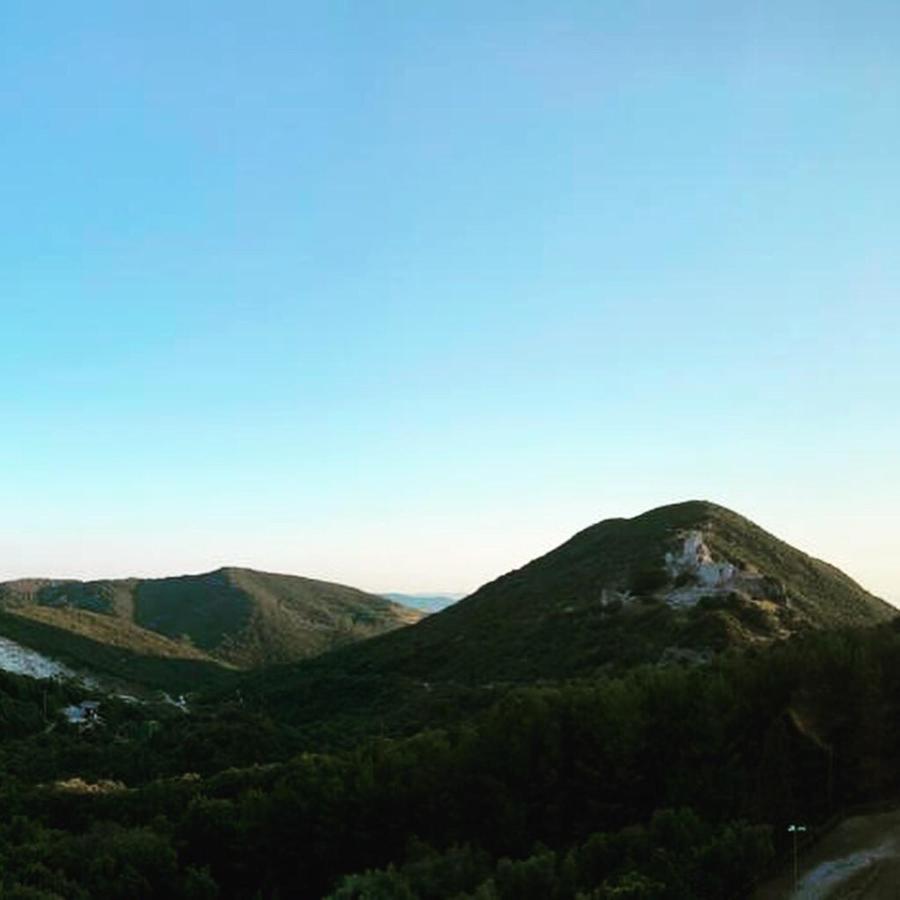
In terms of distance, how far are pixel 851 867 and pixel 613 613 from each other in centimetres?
6613

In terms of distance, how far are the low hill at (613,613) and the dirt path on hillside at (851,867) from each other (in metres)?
38.2

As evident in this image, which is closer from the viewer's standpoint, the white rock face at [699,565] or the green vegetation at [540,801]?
the green vegetation at [540,801]

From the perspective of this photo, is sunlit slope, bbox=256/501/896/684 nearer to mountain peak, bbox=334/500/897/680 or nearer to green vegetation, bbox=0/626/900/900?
mountain peak, bbox=334/500/897/680

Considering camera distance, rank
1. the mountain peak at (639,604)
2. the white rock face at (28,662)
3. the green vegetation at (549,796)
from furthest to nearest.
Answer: the white rock face at (28,662), the mountain peak at (639,604), the green vegetation at (549,796)

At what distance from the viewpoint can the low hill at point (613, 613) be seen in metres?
79.5

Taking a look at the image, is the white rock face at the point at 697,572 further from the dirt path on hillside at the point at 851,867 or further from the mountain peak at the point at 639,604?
the dirt path on hillside at the point at 851,867

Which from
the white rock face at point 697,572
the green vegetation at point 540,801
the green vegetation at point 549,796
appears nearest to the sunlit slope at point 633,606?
the white rock face at point 697,572

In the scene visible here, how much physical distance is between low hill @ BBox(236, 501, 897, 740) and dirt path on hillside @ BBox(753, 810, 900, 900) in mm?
38156

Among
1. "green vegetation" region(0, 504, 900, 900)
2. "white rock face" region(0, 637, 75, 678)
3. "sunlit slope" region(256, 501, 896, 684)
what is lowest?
"white rock face" region(0, 637, 75, 678)

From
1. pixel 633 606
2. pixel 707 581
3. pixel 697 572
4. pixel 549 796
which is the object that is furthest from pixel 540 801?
pixel 697 572

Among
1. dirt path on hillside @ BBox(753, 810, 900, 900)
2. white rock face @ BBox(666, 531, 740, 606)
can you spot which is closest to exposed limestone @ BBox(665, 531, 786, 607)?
white rock face @ BBox(666, 531, 740, 606)

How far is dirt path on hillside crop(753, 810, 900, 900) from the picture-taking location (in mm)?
24578

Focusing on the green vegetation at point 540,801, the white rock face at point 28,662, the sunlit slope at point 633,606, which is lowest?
the white rock face at point 28,662

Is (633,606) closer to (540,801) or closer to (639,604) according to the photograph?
(639,604)
